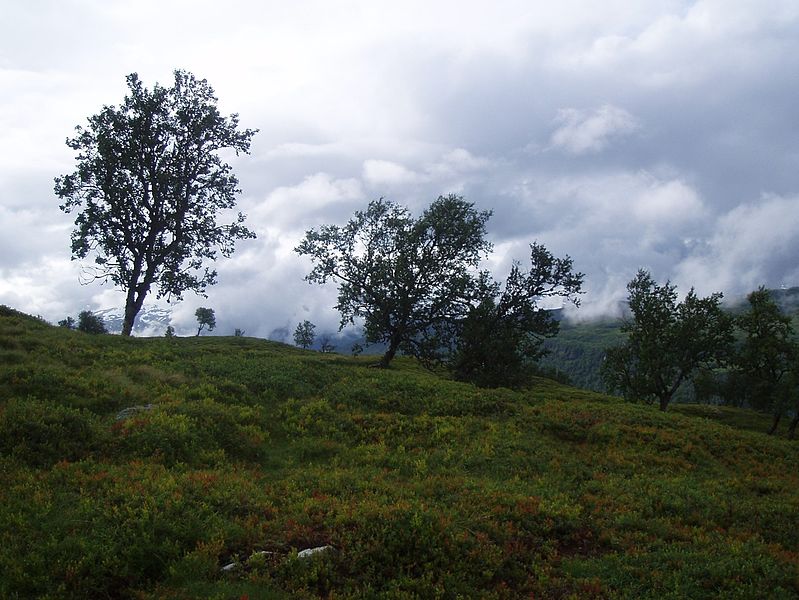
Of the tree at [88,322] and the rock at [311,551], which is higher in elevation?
the tree at [88,322]

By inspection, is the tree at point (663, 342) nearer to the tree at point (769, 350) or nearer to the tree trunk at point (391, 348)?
the tree at point (769, 350)

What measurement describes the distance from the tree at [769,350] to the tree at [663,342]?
457cm

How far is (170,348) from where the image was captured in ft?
107

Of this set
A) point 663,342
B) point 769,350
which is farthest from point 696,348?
point 769,350

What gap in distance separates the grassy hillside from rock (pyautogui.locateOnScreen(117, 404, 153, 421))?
45 cm

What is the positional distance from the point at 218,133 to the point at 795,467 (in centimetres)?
4457

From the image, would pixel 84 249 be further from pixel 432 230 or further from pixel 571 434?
pixel 571 434

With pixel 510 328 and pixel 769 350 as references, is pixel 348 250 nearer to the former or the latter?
pixel 510 328

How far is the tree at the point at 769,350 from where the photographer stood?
61.9 metres

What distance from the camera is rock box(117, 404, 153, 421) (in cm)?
1799

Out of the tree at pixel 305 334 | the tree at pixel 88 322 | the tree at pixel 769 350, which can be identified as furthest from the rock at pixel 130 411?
the tree at pixel 305 334

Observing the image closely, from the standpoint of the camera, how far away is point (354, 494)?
1394 cm

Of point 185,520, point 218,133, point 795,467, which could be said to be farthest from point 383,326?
point 185,520

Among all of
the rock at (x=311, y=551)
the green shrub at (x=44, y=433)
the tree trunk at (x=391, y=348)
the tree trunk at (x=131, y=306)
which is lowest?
the rock at (x=311, y=551)
